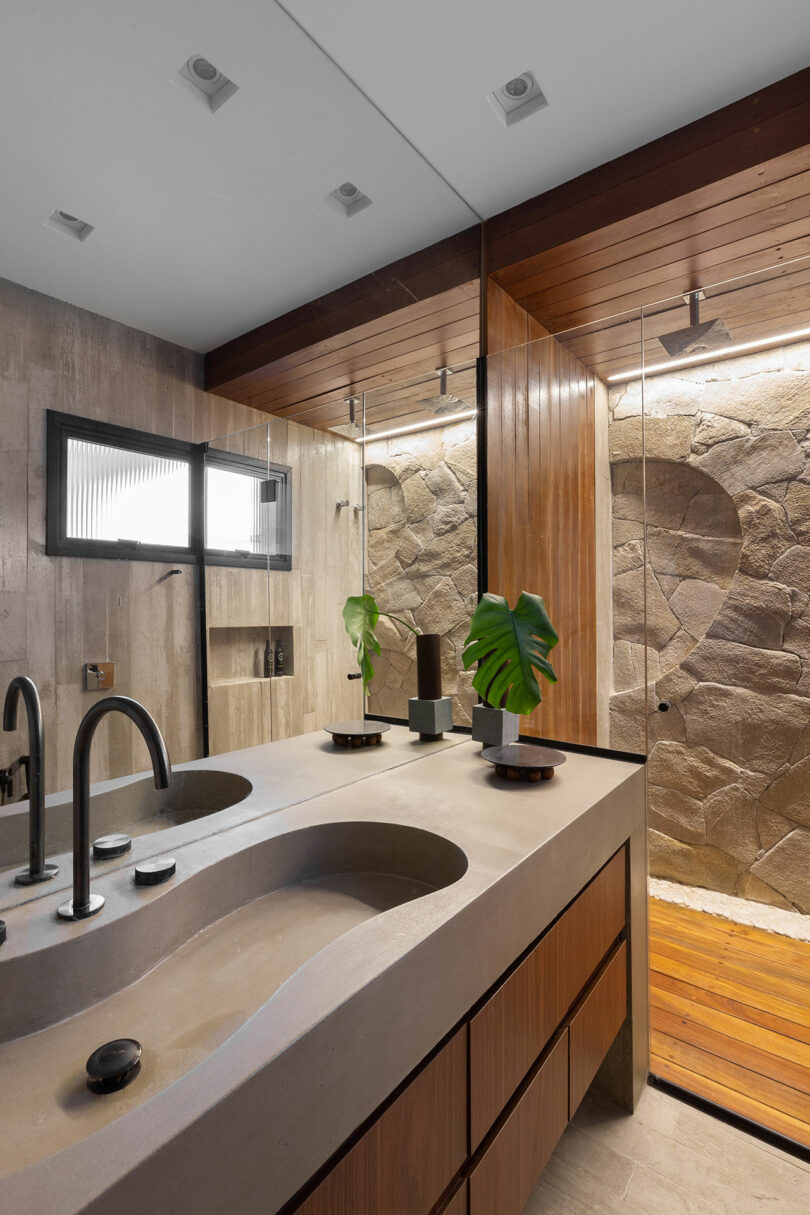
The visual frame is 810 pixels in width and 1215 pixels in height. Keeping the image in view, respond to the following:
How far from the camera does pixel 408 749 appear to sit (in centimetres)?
177

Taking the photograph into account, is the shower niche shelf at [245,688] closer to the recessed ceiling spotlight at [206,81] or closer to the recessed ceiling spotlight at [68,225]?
the recessed ceiling spotlight at [68,225]

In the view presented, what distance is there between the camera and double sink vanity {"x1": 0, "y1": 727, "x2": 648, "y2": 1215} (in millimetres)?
560

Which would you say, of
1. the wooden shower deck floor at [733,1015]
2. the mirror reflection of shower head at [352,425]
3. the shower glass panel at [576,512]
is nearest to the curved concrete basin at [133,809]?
the mirror reflection of shower head at [352,425]

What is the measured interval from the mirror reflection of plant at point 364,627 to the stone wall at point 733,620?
1.21 meters

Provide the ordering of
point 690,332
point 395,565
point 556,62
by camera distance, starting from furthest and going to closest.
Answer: point 690,332 < point 395,565 < point 556,62

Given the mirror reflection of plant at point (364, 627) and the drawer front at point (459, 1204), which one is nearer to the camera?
the drawer front at point (459, 1204)

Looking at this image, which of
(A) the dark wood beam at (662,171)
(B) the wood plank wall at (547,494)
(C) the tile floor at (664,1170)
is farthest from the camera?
(B) the wood plank wall at (547,494)

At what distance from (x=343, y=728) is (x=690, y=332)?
66.3 inches

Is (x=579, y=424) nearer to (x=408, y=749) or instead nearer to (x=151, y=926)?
(x=408, y=749)

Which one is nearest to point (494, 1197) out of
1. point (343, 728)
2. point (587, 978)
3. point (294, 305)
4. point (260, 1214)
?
point (587, 978)

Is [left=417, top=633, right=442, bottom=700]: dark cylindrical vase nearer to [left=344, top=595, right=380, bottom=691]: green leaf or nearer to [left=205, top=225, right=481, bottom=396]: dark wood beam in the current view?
[left=344, top=595, right=380, bottom=691]: green leaf

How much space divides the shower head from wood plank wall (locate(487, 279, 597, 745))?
133mm

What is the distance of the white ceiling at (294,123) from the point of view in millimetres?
870

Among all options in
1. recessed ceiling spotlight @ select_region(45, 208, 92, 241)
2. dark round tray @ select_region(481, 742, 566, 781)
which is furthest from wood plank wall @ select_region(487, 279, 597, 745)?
recessed ceiling spotlight @ select_region(45, 208, 92, 241)
